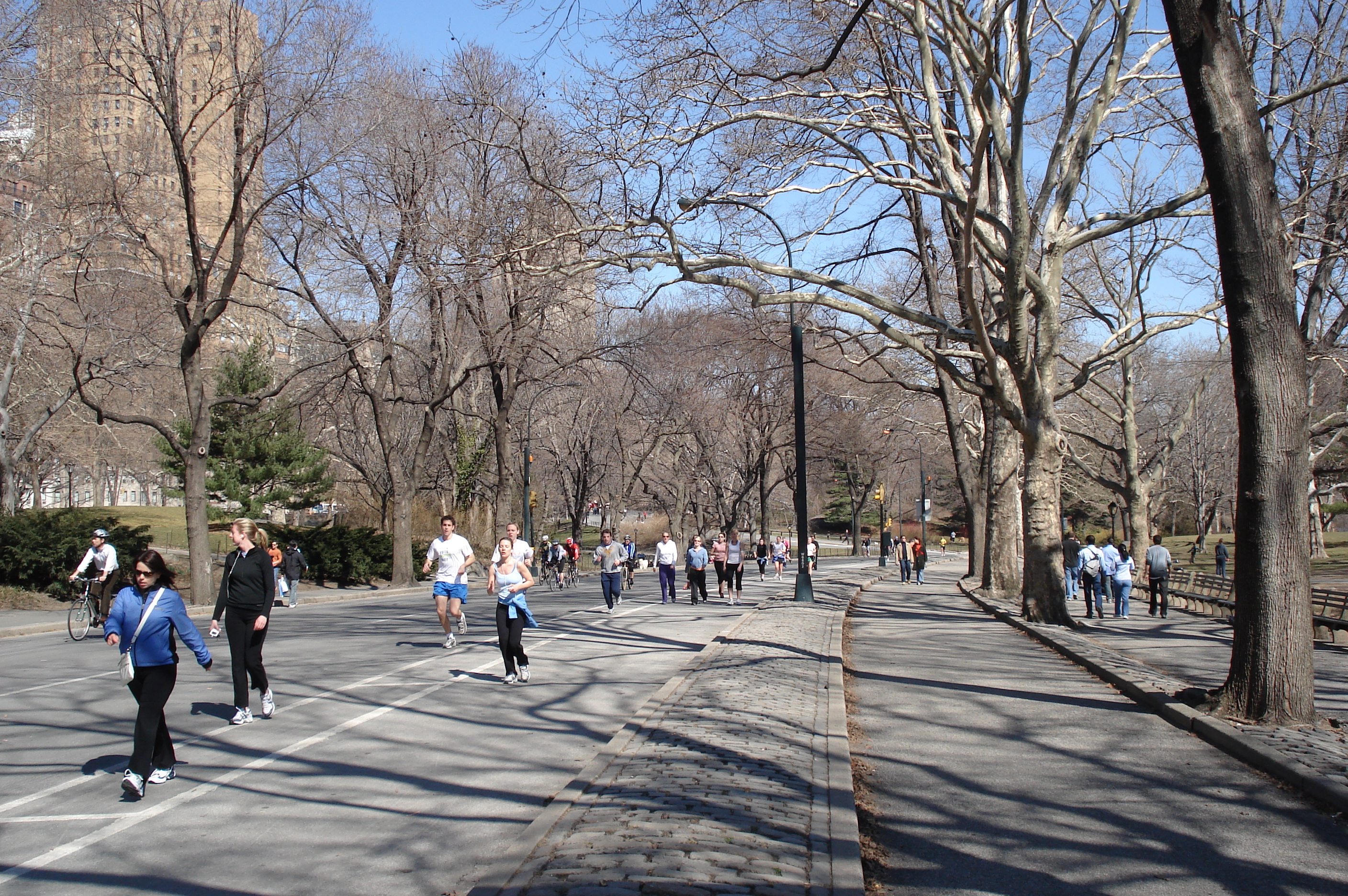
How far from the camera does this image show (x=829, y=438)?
51.5m

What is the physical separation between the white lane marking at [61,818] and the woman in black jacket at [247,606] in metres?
2.51

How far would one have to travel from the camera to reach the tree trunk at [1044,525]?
58.5ft

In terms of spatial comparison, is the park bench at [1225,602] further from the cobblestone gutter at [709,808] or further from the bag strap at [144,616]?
the bag strap at [144,616]

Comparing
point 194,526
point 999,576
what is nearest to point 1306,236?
point 999,576

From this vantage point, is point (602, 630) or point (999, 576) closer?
point (602, 630)

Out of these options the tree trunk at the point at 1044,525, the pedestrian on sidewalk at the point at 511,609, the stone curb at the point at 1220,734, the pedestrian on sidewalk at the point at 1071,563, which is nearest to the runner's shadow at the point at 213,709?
the pedestrian on sidewalk at the point at 511,609

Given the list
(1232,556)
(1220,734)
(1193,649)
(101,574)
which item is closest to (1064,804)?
(1220,734)

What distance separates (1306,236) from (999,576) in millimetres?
11937

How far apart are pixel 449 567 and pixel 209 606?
40.2ft

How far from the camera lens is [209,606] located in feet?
78.8

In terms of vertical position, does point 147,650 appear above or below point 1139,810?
above

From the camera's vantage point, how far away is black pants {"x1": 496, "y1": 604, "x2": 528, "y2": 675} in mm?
11305

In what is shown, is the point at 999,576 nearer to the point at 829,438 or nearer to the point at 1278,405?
the point at 1278,405

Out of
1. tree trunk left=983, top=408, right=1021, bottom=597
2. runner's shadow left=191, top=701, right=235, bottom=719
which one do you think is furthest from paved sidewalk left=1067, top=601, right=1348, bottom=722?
runner's shadow left=191, top=701, right=235, bottom=719
